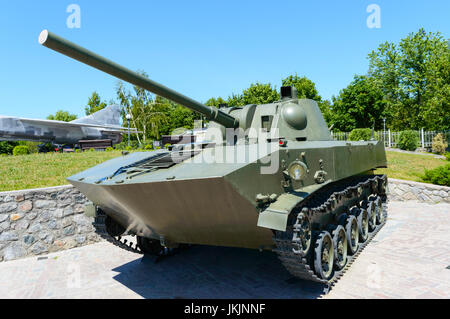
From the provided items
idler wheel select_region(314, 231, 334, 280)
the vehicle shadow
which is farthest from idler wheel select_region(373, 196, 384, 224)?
idler wheel select_region(314, 231, 334, 280)

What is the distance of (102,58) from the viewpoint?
13.5ft

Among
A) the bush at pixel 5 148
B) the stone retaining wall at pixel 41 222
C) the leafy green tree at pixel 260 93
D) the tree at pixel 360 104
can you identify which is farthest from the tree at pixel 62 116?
the stone retaining wall at pixel 41 222

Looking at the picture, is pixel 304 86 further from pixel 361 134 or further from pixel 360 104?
pixel 361 134

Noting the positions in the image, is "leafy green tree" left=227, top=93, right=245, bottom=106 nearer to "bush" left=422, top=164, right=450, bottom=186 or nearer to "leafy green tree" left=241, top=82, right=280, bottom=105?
"leafy green tree" left=241, top=82, right=280, bottom=105

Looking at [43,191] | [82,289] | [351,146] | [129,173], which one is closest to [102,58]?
[129,173]

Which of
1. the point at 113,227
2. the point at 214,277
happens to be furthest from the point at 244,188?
the point at 113,227

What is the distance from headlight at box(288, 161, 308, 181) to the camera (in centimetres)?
440

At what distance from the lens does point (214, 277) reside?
19.7 ft

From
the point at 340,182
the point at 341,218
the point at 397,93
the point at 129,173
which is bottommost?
the point at 341,218

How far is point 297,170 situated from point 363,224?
3928 millimetres

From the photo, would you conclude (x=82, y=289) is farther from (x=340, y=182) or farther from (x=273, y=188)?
(x=340, y=182)

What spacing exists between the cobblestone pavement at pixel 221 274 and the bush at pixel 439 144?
18846 mm

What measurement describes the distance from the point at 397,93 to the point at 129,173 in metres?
39.7

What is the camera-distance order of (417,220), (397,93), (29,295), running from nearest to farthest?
(29,295) < (417,220) < (397,93)
